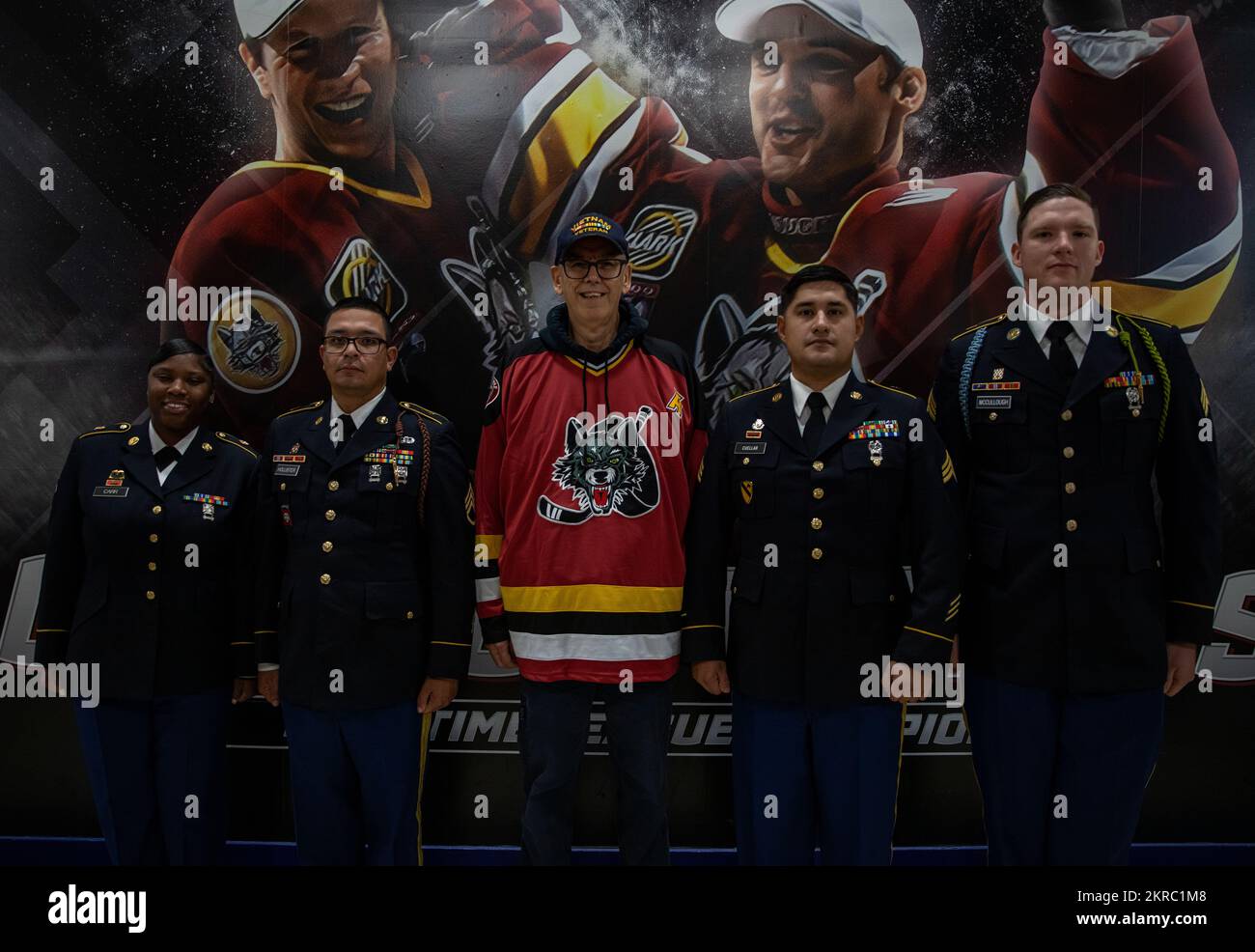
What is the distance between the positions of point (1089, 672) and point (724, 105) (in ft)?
8.52

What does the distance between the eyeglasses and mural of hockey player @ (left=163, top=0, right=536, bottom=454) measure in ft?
2.41

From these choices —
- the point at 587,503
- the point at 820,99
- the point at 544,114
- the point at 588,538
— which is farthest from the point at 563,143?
the point at 588,538

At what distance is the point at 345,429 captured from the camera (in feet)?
9.46

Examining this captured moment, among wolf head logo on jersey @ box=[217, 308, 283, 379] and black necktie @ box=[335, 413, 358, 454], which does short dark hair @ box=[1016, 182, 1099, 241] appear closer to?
black necktie @ box=[335, 413, 358, 454]

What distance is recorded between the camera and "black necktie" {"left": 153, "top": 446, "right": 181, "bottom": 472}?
3041mm

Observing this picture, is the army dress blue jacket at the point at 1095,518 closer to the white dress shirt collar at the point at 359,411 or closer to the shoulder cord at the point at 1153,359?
the shoulder cord at the point at 1153,359

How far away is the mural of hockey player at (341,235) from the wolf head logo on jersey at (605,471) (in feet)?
3.27

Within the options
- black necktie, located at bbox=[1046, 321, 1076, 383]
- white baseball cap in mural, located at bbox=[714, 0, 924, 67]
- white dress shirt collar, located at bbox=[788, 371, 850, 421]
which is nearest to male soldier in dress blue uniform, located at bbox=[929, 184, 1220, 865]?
black necktie, located at bbox=[1046, 321, 1076, 383]

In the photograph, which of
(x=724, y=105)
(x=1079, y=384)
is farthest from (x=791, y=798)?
(x=724, y=105)

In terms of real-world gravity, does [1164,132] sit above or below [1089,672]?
above

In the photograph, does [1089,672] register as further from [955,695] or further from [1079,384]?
[1079,384]

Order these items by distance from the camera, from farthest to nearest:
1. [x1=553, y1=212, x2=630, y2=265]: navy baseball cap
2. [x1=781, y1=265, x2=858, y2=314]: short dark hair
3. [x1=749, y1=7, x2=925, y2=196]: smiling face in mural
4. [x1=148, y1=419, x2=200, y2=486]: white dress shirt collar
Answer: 1. [x1=749, y1=7, x2=925, y2=196]: smiling face in mural
2. [x1=148, y1=419, x2=200, y2=486]: white dress shirt collar
3. [x1=553, y1=212, x2=630, y2=265]: navy baseball cap
4. [x1=781, y1=265, x2=858, y2=314]: short dark hair
